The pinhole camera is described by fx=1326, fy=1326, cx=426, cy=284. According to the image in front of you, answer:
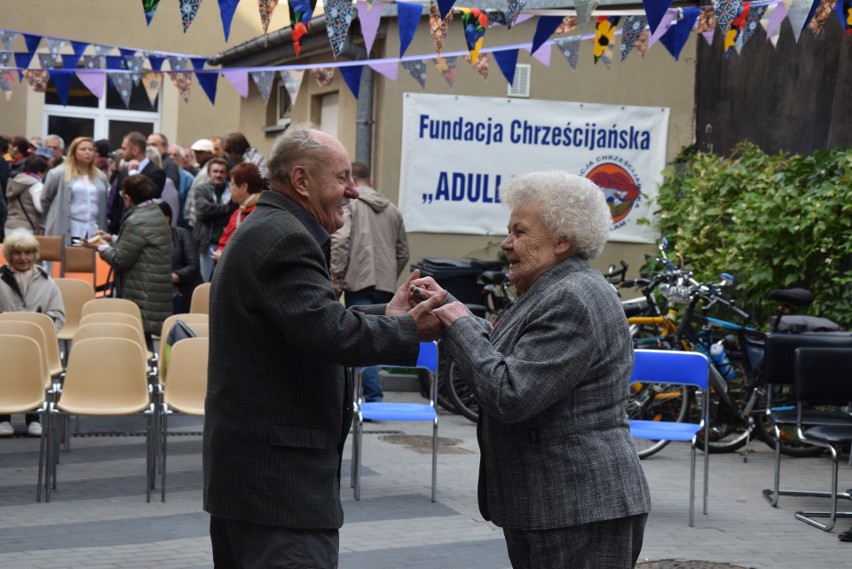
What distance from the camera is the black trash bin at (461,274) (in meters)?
12.1

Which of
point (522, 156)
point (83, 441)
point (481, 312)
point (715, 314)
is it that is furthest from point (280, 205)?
point (522, 156)

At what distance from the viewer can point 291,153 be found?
3.89 m

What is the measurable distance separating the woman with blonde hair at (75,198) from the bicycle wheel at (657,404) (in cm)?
705

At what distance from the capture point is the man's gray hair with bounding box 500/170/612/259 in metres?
3.85

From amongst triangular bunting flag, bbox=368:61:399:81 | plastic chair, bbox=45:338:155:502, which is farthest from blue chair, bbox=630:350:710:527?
triangular bunting flag, bbox=368:61:399:81

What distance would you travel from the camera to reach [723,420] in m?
10.4

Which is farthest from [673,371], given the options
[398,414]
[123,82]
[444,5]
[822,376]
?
[123,82]

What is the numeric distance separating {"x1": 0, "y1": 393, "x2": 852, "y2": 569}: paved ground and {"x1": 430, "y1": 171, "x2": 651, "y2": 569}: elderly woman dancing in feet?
9.42

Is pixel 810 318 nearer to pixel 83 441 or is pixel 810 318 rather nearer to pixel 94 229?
pixel 83 441

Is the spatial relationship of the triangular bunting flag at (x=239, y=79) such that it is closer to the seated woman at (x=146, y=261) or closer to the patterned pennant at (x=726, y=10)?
the seated woman at (x=146, y=261)

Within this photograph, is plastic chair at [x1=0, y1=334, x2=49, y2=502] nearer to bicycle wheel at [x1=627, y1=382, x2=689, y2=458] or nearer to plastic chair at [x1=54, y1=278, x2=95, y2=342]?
plastic chair at [x1=54, y1=278, x2=95, y2=342]

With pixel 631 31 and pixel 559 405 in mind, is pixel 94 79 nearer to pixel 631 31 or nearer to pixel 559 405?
pixel 631 31

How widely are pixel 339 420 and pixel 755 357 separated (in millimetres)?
7002

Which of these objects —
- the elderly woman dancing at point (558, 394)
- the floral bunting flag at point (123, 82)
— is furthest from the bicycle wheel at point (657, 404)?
the floral bunting flag at point (123, 82)
